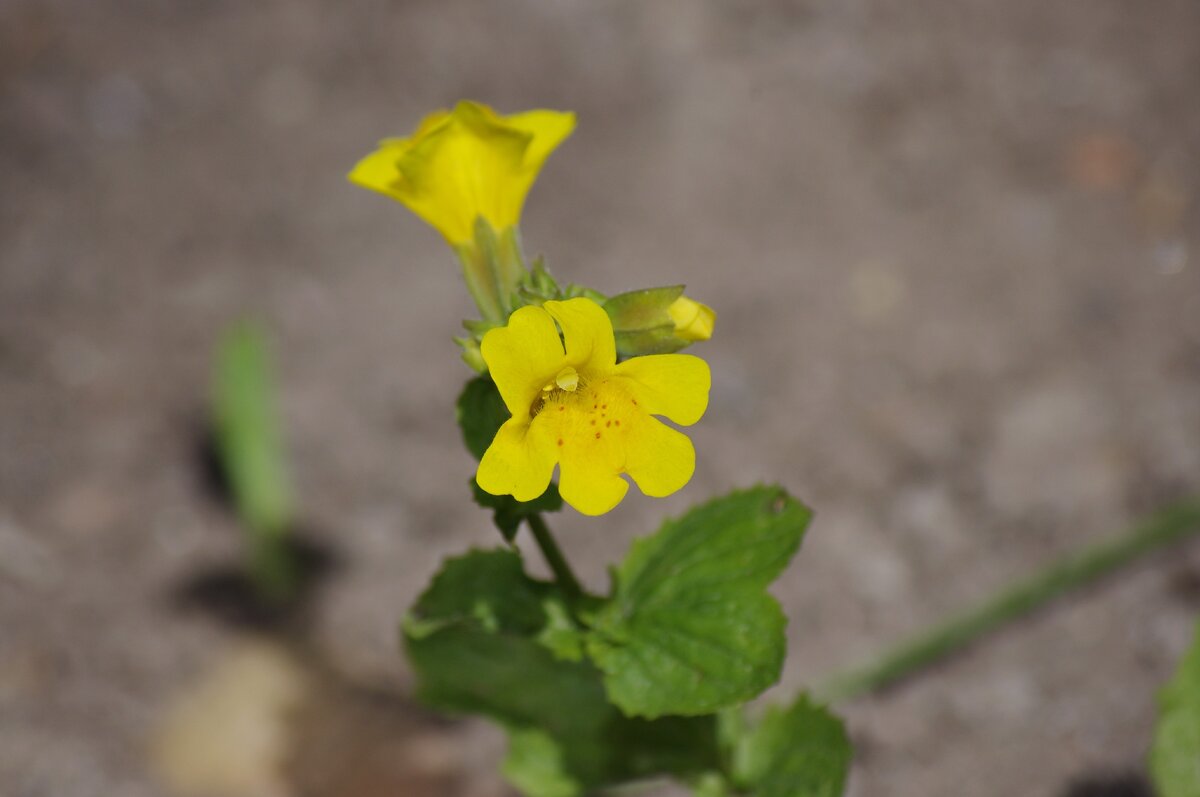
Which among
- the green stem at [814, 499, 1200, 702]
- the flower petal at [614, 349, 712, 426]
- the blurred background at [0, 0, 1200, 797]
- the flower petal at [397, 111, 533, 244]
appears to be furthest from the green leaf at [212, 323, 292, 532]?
the flower petal at [614, 349, 712, 426]

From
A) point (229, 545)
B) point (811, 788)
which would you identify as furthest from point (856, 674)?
point (229, 545)

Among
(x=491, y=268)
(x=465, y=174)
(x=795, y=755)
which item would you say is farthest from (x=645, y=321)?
(x=795, y=755)

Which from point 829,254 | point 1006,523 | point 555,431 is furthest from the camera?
point 829,254

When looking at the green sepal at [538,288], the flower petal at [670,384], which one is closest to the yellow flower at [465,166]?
the green sepal at [538,288]

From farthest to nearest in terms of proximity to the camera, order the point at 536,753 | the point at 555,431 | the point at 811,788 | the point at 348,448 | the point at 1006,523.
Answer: the point at 348,448 → the point at 1006,523 → the point at 536,753 → the point at 811,788 → the point at 555,431

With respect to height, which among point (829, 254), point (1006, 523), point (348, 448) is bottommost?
point (1006, 523)

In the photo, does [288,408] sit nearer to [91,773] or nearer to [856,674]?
[91,773]

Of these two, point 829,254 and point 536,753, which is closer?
point 536,753

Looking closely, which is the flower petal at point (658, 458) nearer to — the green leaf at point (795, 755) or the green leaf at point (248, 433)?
the green leaf at point (795, 755)
